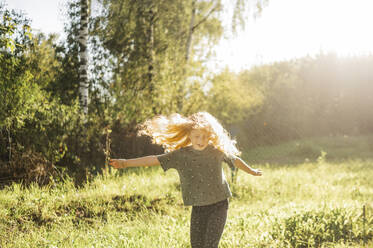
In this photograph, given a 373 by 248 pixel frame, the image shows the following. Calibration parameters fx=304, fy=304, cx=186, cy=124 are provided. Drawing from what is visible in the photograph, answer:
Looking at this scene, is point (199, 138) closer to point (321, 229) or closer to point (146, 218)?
point (146, 218)

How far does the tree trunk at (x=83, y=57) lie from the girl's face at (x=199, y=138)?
5187mm

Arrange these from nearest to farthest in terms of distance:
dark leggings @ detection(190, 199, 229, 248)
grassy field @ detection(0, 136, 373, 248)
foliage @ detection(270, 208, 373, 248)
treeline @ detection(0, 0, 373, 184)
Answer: dark leggings @ detection(190, 199, 229, 248), grassy field @ detection(0, 136, 373, 248), foliage @ detection(270, 208, 373, 248), treeline @ detection(0, 0, 373, 184)

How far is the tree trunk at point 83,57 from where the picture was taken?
7.48 m

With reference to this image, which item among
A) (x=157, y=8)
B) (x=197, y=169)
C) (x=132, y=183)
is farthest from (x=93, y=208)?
(x=157, y=8)

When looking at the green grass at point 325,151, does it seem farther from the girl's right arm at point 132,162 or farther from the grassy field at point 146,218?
the girl's right arm at point 132,162

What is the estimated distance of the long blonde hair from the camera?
9.71ft

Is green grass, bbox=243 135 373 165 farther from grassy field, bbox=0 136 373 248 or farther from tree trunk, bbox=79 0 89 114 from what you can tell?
tree trunk, bbox=79 0 89 114

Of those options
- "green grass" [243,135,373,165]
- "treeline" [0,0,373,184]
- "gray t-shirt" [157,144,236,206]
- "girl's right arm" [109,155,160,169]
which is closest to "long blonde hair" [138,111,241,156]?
"gray t-shirt" [157,144,236,206]

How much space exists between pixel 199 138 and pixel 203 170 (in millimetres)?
308

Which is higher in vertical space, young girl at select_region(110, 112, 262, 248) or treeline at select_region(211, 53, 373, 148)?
treeline at select_region(211, 53, 373, 148)

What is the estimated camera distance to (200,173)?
2.89m

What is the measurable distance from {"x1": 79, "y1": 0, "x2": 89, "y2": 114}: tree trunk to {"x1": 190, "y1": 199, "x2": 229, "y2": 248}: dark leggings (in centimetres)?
538

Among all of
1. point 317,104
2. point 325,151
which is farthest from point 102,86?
point 317,104

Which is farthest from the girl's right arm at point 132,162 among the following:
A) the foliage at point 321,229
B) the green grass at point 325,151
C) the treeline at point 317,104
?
the treeline at point 317,104
